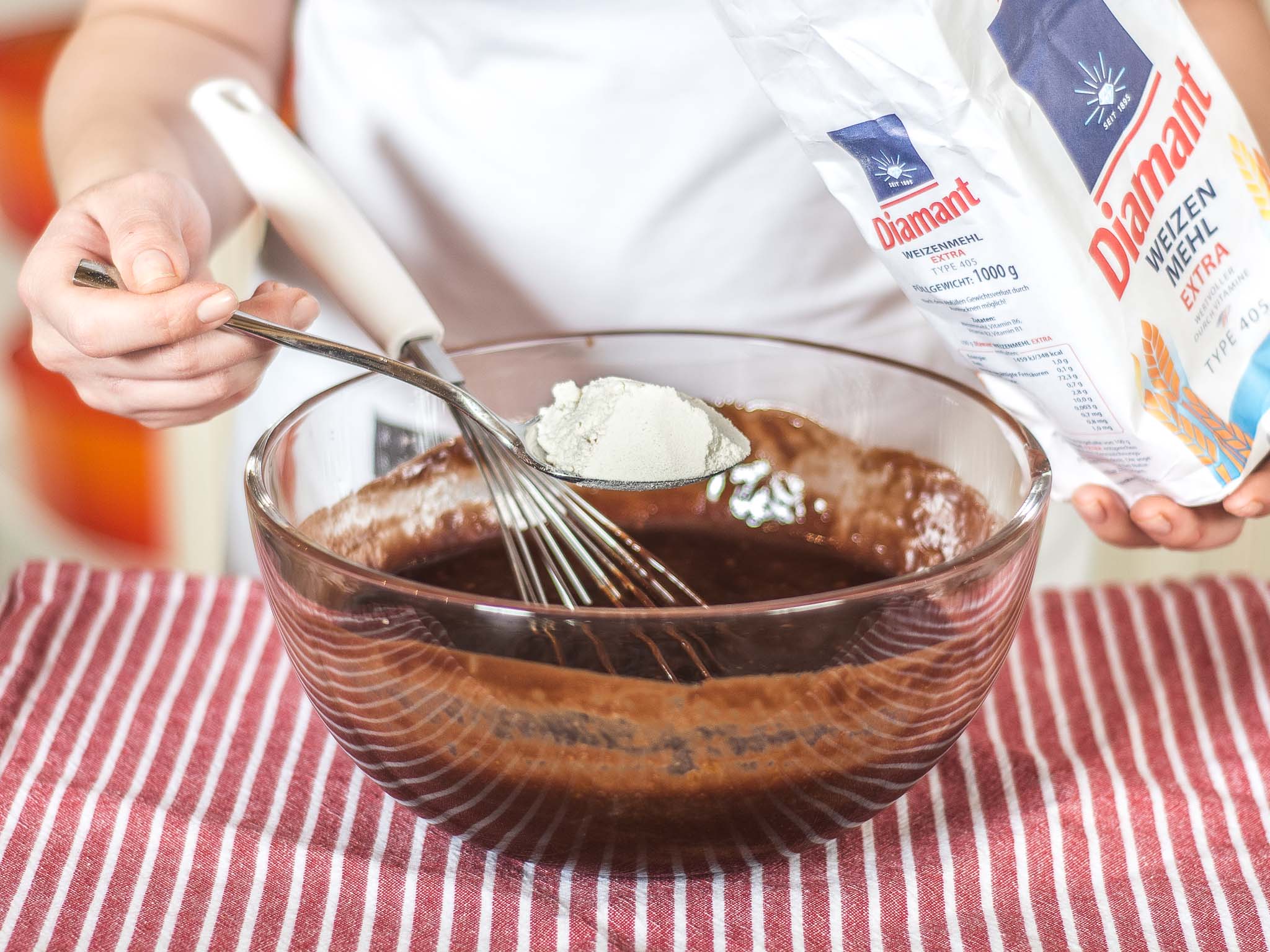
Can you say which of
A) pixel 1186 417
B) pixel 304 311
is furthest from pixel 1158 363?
pixel 304 311

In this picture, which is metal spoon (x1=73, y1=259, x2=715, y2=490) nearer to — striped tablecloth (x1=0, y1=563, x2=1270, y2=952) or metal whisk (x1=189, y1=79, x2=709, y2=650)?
metal whisk (x1=189, y1=79, x2=709, y2=650)

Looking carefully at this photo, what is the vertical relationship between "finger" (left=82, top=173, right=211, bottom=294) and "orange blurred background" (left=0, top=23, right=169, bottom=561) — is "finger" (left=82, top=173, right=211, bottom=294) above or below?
above

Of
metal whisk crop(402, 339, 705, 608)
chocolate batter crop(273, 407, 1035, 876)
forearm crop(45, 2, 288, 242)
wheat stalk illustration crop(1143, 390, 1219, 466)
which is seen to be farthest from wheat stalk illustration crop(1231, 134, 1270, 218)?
forearm crop(45, 2, 288, 242)

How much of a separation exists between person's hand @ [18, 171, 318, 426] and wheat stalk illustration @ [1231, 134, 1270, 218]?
17.2 inches

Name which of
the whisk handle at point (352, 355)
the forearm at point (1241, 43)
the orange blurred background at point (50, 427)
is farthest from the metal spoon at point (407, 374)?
the orange blurred background at point (50, 427)

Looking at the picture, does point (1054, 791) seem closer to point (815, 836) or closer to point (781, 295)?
point (815, 836)

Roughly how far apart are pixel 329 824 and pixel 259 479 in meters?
0.16

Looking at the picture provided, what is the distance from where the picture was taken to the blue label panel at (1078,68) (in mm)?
485

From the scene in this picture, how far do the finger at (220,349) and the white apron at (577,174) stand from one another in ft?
0.84

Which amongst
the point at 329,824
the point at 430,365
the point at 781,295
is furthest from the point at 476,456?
the point at 781,295

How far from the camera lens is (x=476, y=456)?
64cm

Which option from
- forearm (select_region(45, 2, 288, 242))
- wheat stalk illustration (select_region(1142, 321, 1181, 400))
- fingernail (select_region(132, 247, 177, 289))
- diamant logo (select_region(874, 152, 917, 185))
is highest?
fingernail (select_region(132, 247, 177, 289))

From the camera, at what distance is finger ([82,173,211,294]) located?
0.53 metres

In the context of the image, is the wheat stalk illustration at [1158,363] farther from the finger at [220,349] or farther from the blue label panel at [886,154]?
the finger at [220,349]
